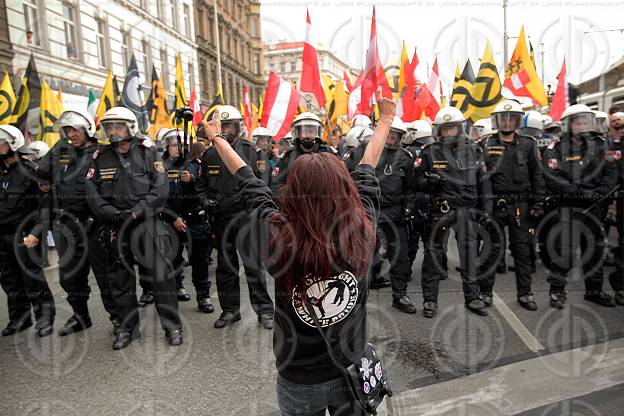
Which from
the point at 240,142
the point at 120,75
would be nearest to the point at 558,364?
the point at 240,142

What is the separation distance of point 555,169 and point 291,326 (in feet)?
13.8

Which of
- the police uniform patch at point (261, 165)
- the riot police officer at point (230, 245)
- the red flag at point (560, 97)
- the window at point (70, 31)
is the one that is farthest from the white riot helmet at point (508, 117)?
the window at point (70, 31)

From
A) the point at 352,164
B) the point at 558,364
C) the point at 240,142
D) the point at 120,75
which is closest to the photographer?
the point at 558,364

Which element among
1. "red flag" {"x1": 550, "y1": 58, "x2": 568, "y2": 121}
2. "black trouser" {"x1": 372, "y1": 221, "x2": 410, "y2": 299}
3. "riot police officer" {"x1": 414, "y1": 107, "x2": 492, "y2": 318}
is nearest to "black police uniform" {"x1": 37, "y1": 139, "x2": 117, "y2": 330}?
"black trouser" {"x1": 372, "y1": 221, "x2": 410, "y2": 299}

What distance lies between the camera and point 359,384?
1.82 m

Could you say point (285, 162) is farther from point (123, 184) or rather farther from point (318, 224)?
point (318, 224)

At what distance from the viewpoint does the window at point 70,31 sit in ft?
45.5

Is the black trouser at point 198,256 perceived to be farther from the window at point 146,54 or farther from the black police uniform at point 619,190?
the window at point 146,54

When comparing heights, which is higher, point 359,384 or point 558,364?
point 359,384

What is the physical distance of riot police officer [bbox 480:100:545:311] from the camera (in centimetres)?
502

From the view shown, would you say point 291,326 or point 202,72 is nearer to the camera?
point 291,326

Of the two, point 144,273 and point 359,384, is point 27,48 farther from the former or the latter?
point 359,384

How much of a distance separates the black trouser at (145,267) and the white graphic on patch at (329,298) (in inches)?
113

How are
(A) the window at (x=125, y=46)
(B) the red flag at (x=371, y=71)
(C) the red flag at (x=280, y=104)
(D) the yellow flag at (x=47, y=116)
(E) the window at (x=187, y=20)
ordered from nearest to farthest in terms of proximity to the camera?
(B) the red flag at (x=371, y=71) → (D) the yellow flag at (x=47, y=116) → (C) the red flag at (x=280, y=104) → (A) the window at (x=125, y=46) → (E) the window at (x=187, y=20)
